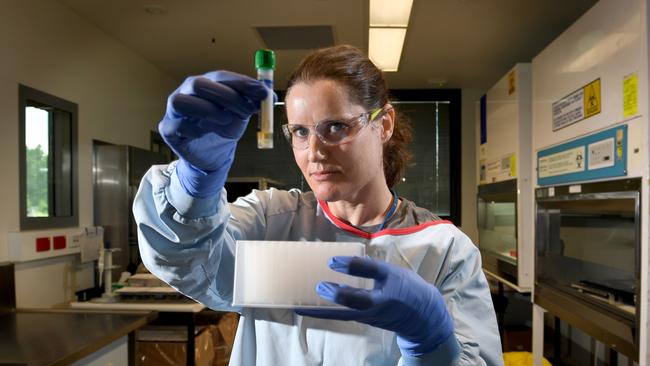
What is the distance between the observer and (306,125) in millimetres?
991

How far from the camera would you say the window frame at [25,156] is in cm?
278

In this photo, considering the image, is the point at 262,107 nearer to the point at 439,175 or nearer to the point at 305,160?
the point at 305,160

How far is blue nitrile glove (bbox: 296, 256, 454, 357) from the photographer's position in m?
0.80

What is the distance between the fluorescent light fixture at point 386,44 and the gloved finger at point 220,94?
2.18 meters

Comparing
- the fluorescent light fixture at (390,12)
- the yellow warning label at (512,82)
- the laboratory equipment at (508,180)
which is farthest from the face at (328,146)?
the yellow warning label at (512,82)

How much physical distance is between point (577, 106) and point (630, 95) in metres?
0.50

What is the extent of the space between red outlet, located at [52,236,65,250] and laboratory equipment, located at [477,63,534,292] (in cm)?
284

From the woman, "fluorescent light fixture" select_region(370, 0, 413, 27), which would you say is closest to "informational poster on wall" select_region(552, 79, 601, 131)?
"fluorescent light fixture" select_region(370, 0, 413, 27)

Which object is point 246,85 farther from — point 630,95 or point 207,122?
point 630,95

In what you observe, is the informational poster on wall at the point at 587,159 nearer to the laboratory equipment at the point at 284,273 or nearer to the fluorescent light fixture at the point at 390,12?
the fluorescent light fixture at the point at 390,12

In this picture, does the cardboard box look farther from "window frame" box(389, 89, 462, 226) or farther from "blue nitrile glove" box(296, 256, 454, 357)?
"window frame" box(389, 89, 462, 226)

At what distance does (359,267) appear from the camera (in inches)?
31.3

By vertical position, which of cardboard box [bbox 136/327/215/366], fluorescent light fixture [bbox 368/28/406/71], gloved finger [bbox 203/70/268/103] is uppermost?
fluorescent light fixture [bbox 368/28/406/71]

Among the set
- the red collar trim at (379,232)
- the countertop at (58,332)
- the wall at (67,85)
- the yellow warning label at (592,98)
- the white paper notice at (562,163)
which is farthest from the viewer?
the wall at (67,85)
